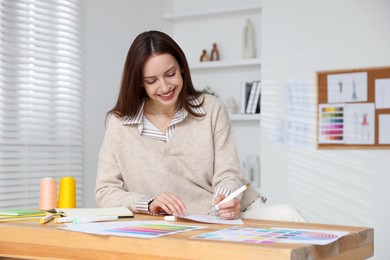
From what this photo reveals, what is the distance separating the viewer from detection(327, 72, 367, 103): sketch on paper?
4117mm

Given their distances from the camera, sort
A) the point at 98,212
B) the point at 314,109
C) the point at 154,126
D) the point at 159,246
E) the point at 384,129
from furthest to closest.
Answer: the point at 314,109, the point at 384,129, the point at 154,126, the point at 98,212, the point at 159,246

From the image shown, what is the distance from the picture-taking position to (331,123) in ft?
13.8

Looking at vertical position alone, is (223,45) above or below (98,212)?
above

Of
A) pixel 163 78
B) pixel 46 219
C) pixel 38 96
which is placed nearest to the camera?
pixel 46 219

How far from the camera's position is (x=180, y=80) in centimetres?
240

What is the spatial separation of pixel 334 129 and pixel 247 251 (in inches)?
118

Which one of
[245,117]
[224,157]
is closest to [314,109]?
[245,117]

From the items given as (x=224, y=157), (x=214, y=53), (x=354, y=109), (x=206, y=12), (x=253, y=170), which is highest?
(x=206, y=12)

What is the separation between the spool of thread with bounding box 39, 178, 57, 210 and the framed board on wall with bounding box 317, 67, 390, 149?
227cm

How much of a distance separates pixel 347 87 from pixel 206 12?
1390 millimetres

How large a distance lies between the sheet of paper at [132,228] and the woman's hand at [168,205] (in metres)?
0.20

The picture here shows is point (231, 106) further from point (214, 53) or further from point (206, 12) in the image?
point (206, 12)

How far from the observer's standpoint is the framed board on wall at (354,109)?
13.3 ft

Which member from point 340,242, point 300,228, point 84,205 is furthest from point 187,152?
point 84,205
